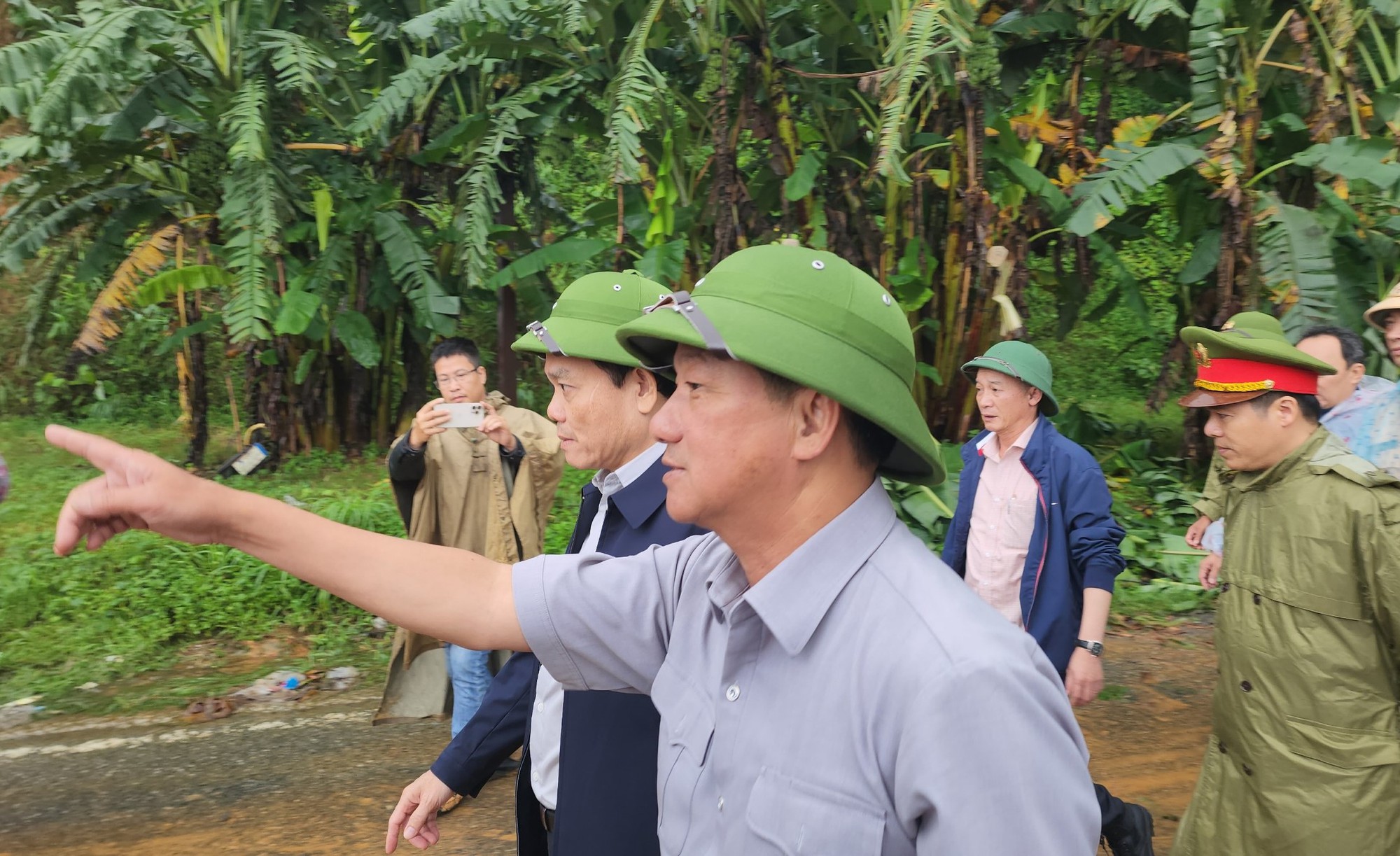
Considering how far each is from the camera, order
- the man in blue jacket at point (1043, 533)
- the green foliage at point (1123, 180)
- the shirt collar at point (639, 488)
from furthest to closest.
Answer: the green foliage at point (1123, 180), the man in blue jacket at point (1043, 533), the shirt collar at point (639, 488)

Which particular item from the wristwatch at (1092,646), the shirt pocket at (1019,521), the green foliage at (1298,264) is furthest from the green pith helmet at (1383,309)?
the green foliage at (1298,264)

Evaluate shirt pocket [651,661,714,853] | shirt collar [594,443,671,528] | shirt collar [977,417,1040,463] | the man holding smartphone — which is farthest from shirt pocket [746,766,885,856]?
the man holding smartphone

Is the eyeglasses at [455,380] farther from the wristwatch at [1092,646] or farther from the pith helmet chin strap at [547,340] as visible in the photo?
the wristwatch at [1092,646]

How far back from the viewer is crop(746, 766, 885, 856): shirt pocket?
1261 millimetres

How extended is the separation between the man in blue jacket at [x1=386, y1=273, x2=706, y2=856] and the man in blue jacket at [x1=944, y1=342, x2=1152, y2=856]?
5.60 feet

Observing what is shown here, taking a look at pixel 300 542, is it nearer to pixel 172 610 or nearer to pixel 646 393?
pixel 646 393

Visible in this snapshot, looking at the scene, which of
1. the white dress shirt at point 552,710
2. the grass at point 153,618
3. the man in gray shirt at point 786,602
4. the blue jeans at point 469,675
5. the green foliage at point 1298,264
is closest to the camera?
the man in gray shirt at point 786,602

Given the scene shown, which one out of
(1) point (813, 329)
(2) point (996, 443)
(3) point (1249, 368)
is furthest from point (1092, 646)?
(1) point (813, 329)

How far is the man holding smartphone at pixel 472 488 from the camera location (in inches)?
185

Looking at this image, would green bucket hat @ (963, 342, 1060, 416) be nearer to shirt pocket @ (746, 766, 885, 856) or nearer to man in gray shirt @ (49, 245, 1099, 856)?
man in gray shirt @ (49, 245, 1099, 856)

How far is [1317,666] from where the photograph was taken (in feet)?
9.84

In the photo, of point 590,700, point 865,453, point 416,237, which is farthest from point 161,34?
point 865,453

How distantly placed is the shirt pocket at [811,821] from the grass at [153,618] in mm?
5228

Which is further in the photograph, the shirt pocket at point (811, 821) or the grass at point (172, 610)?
the grass at point (172, 610)
